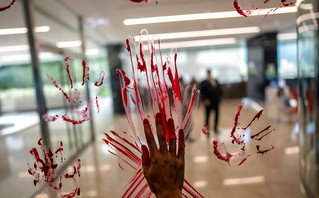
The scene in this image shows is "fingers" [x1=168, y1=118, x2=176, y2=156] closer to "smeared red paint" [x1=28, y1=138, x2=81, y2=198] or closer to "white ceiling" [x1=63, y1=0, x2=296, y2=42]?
"white ceiling" [x1=63, y1=0, x2=296, y2=42]

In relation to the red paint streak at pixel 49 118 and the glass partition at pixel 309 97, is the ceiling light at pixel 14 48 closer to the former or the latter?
the red paint streak at pixel 49 118

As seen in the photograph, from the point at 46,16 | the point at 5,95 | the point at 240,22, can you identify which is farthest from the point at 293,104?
the point at 5,95

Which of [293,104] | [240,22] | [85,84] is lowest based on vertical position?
[293,104]

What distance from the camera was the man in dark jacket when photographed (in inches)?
57.0

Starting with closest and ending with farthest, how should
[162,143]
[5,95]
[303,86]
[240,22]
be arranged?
[162,143]
[240,22]
[303,86]
[5,95]

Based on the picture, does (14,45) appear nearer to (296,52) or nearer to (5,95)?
(5,95)

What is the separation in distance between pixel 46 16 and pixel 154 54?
1.44 metres

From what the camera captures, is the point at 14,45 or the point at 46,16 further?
the point at 46,16

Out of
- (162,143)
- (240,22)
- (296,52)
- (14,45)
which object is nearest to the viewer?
(162,143)

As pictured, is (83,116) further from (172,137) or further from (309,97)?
(309,97)

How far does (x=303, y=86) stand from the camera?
63.9 inches

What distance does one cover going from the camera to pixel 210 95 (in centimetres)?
161

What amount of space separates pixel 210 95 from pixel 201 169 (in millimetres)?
Answer: 845

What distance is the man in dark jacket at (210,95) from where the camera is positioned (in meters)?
1.45
